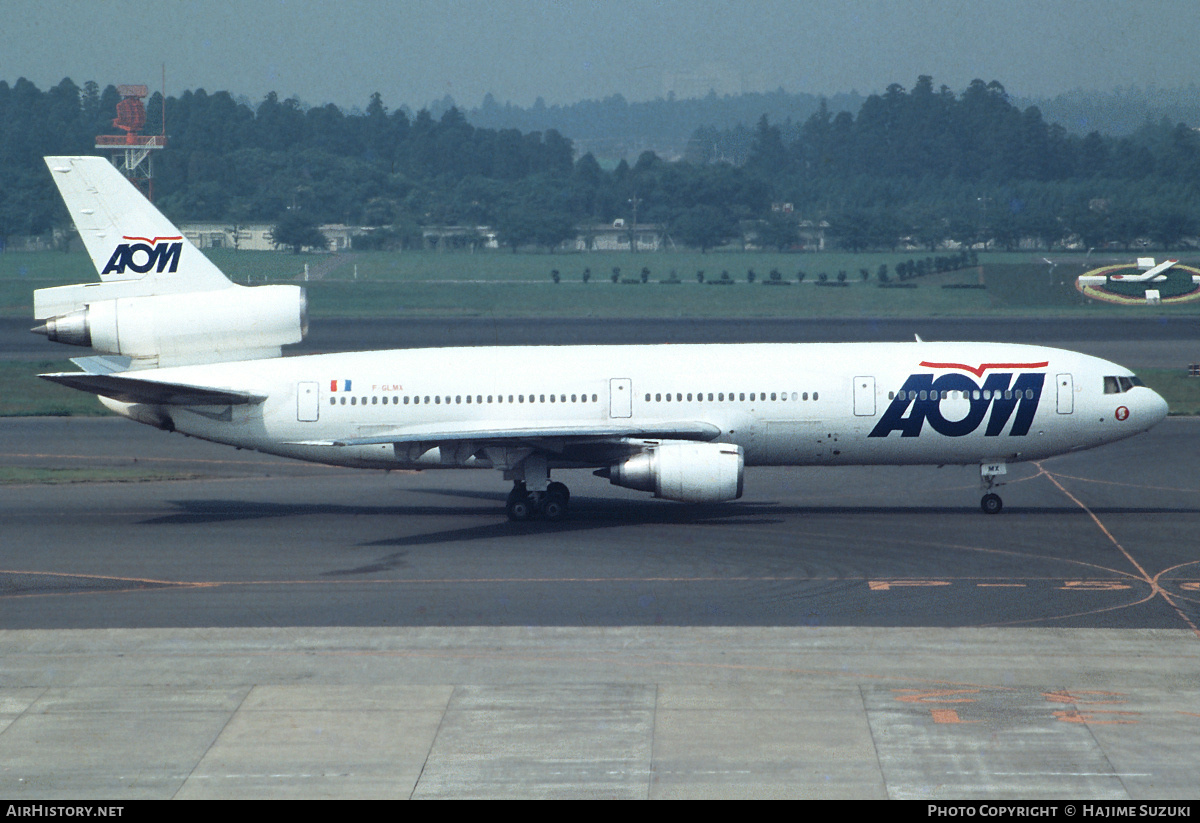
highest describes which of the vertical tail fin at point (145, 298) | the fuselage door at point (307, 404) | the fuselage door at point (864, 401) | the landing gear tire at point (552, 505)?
the vertical tail fin at point (145, 298)

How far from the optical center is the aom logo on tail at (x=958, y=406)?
119 ft

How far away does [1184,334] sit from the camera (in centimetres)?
8806

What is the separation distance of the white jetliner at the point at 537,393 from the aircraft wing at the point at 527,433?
84mm

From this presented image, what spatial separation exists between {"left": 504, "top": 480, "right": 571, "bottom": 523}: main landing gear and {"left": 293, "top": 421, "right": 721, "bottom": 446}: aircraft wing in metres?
1.81

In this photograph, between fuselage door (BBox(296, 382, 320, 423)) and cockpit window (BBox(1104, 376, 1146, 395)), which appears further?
fuselage door (BBox(296, 382, 320, 423))

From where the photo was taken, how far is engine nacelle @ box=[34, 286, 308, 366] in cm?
3653

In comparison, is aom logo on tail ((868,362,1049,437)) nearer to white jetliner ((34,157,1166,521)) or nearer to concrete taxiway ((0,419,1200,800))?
white jetliner ((34,157,1166,521))

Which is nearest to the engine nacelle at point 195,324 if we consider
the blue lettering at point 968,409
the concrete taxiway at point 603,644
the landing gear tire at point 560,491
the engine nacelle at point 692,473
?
the concrete taxiway at point 603,644

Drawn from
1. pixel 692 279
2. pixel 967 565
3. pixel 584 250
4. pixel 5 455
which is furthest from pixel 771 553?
pixel 584 250

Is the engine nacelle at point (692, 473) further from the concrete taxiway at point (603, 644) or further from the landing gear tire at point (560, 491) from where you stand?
the landing gear tire at point (560, 491)

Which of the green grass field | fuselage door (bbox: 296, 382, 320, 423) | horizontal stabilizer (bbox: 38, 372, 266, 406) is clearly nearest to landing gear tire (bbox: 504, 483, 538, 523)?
fuselage door (bbox: 296, 382, 320, 423)
